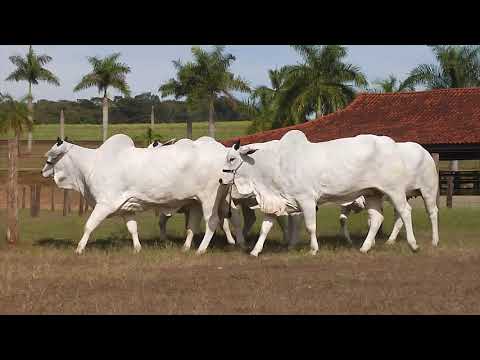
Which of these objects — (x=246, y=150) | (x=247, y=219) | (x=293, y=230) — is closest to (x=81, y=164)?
(x=246, y=150)

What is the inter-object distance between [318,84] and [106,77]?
42.1ft

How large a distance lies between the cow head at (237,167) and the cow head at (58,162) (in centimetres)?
308

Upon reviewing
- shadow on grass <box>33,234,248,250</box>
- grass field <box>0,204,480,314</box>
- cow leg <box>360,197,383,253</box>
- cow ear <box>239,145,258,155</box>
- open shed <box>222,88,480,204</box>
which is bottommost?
grass field <box>0,204,480,314</box>

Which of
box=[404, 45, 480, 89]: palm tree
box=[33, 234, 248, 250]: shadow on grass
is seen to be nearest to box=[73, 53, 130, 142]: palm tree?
box=[404, 45, 480, 89]: palm tree

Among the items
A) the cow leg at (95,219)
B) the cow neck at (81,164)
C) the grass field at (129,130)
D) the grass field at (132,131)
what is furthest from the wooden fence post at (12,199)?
the grass field at (129,130)

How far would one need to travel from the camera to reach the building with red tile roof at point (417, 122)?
2858 cm

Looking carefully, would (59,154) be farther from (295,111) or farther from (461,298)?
(295,111)

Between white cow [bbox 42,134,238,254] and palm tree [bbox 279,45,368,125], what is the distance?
3111cm

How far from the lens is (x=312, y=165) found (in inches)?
536

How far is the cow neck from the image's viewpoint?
1451 centimetres

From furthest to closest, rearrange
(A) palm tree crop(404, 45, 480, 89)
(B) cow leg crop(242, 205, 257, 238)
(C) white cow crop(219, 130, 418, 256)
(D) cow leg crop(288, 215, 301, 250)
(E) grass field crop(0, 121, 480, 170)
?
1. (E) grass field crop(0, 121, 480, 170)
2. (A) palm tree crop(404, 45, 480, 89)
3. (B) cow leg crop(242, 205, 257, 238)
4. (D) cow leg crop(288, 215, 301, 250)
5. (C) white cow crop(219, 130, 418, 256)

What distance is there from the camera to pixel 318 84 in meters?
45.2

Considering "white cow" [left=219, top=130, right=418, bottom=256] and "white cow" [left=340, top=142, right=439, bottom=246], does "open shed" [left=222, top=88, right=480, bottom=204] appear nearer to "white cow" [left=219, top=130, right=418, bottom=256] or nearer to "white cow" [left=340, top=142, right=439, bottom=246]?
"white cow" [left=340, top=142, right=439, bottom=246]

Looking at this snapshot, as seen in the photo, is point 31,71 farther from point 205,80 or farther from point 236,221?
point 236,221
